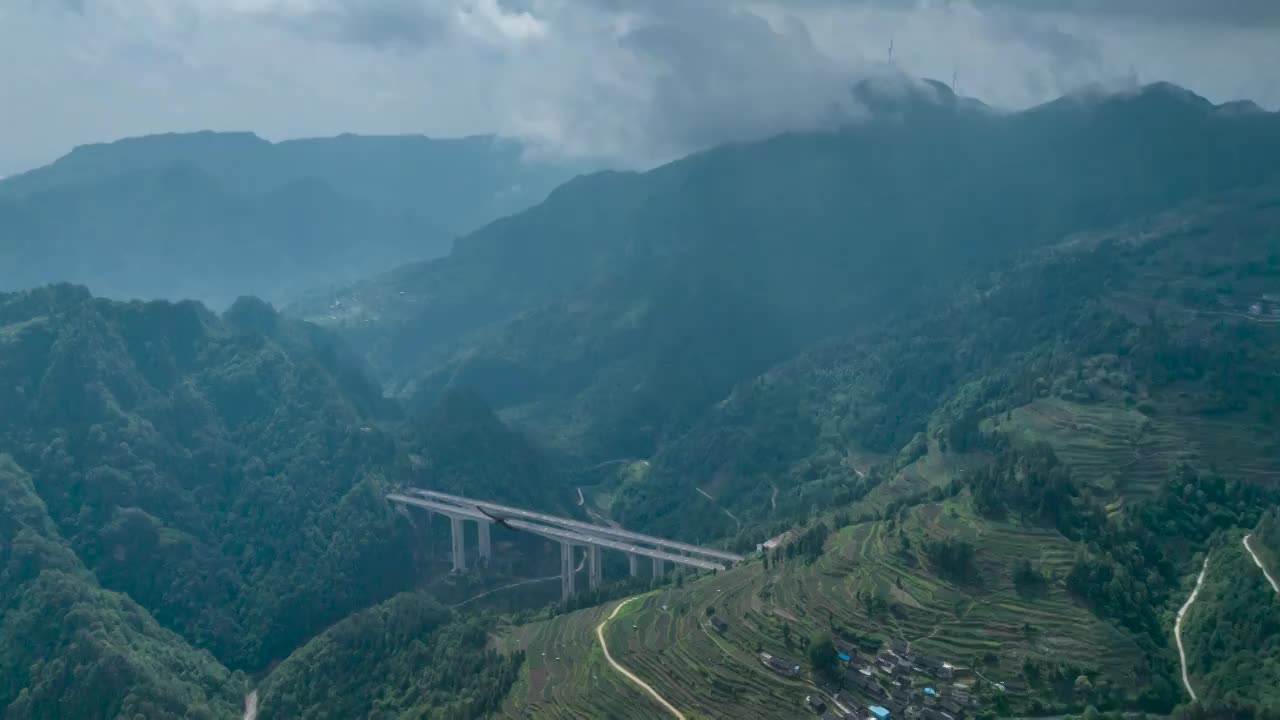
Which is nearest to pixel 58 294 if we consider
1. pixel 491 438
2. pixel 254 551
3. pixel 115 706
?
pixel 254 551

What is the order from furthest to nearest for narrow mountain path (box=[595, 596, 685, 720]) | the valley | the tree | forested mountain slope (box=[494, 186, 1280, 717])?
the valley → forested mountain slope (box=[494, 186, 1280, 717]) → the tree → narrow mountain path (box=[595, 596, 685, 720])

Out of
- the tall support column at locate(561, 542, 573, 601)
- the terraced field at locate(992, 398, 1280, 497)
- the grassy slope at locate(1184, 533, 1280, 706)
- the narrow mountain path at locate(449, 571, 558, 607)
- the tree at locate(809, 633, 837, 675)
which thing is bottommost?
the narrow mountain path at locate(449, 571, 558, 607)

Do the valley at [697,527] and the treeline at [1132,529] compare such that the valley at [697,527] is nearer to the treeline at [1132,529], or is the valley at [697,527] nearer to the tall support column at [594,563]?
the treeline at [1132,529]

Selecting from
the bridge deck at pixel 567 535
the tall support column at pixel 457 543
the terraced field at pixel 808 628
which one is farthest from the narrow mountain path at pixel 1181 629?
the tall support column at pixel 457 543

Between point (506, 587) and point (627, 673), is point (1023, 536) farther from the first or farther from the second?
point (506, 587)

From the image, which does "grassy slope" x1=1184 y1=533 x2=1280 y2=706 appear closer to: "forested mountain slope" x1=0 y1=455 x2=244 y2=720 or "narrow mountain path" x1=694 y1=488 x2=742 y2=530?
"narrow mountain path" x1=694 y1=488 x2=742 y2=530

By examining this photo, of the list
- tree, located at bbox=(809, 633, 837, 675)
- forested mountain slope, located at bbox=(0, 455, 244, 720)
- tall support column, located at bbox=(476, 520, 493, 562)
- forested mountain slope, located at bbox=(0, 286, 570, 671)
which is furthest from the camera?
tall support column, located at bbox=(476, 520, 493, 562)

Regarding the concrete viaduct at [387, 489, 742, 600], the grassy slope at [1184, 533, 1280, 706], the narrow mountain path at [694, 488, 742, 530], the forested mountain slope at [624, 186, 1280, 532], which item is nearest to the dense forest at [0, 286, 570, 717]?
the concrete viaduct at [387, 489, 742, 600]
